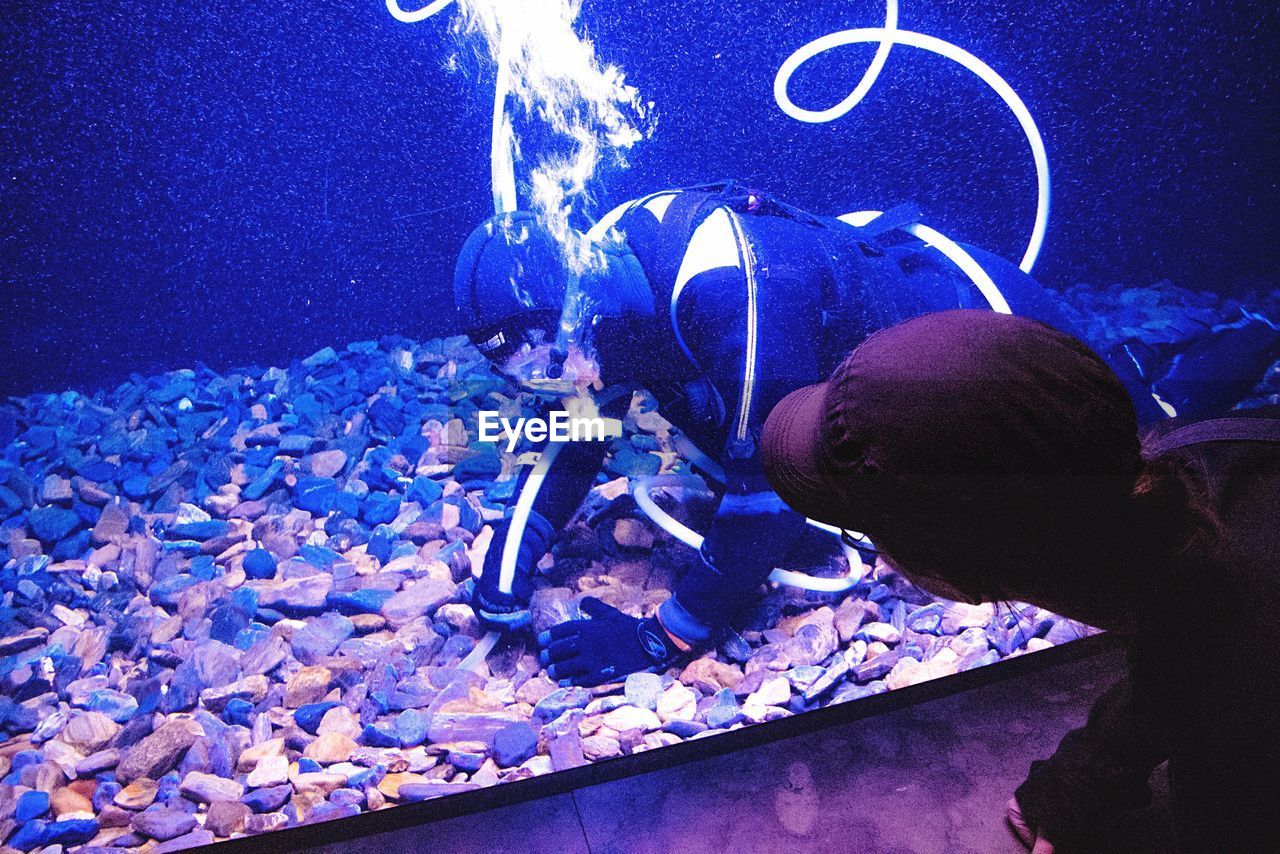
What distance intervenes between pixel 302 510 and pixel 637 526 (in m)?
1.29

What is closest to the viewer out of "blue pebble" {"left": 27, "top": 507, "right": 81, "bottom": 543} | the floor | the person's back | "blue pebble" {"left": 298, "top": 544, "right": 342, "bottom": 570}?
the person's back

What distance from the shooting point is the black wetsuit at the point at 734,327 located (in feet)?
5.25

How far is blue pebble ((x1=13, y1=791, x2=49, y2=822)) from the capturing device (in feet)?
4.46

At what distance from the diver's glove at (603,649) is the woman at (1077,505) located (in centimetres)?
109

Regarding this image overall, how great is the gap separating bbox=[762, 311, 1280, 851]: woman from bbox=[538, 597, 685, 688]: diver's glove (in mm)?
1088

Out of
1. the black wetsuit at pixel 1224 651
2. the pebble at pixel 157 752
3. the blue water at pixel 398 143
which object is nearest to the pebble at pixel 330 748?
the pebble at pixel 157 752

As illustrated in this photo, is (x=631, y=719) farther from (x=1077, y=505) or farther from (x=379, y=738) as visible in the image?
(x=1077, y=505)

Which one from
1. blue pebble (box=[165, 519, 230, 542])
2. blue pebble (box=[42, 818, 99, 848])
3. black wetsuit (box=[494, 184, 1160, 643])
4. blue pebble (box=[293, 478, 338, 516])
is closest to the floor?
black wetsuit (box=[494, 184, 1160, 643])

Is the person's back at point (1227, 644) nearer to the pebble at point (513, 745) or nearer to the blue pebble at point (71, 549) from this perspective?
the pebble at point (513, 745)

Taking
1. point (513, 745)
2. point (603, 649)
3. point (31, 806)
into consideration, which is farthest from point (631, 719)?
point (31, 806)

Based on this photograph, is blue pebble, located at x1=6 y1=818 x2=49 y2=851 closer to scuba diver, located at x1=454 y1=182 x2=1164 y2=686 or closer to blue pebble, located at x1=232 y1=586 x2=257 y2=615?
blue pebble, located at x1=232 y1=586 x2=257 y2=615

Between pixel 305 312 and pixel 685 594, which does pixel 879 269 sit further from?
pixel 305 312

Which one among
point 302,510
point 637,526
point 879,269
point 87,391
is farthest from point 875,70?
point 87,391

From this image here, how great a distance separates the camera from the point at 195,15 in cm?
174
